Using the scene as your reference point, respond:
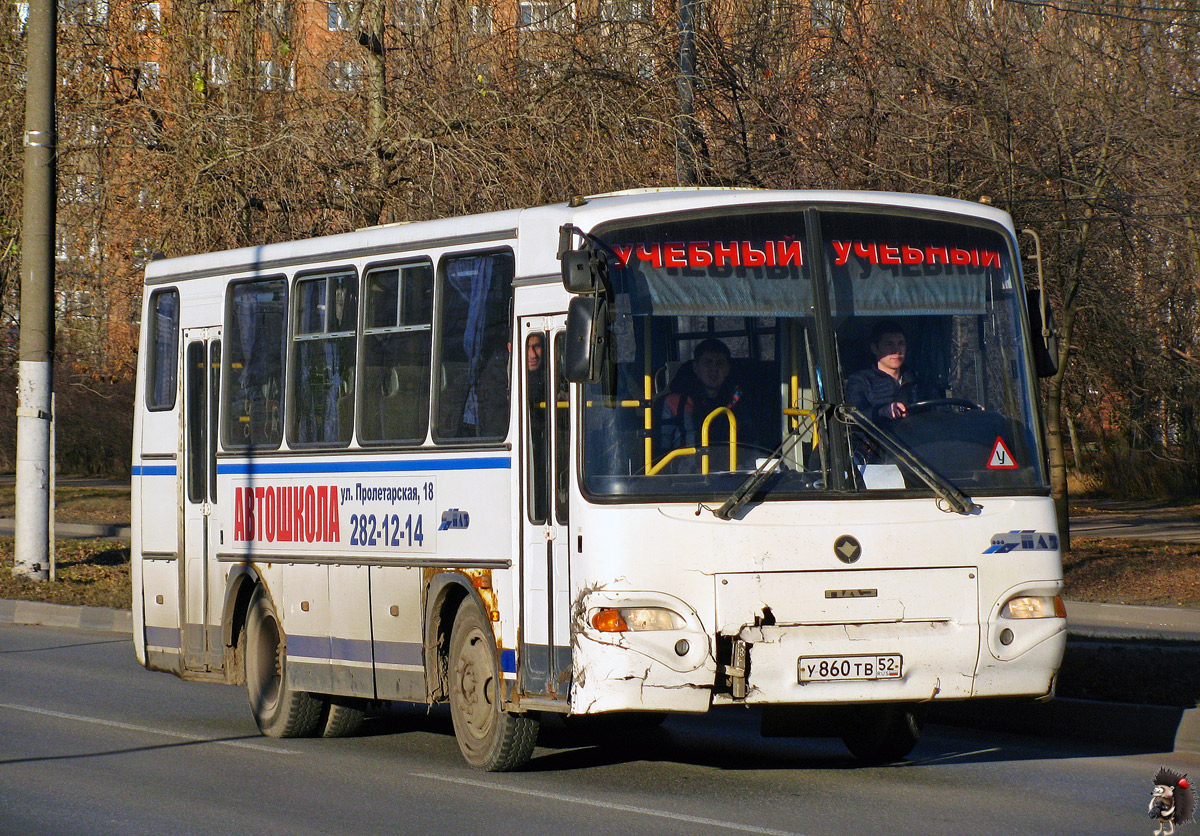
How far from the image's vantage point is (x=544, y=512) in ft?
27.5

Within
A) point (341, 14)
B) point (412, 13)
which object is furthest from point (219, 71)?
point (412, 13)

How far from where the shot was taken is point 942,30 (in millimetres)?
19109

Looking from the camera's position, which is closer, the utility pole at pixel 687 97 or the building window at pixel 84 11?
the utility pole at pixel 687 97

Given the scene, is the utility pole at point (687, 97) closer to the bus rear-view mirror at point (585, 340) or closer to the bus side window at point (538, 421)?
the bus side window at point (538, 421)

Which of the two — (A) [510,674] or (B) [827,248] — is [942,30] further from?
(A) [510,674]

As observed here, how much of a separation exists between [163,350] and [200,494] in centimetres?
121

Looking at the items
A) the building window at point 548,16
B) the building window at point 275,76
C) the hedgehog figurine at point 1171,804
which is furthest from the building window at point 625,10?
the hedgehog figurine at point 1171,804

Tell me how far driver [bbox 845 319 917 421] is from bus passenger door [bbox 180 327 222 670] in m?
4.89

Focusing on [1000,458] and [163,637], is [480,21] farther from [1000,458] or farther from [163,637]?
[1000,458]

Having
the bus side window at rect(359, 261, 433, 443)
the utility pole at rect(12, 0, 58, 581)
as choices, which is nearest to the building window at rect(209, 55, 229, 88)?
the utility pole at rect(12, 0, 58, 581)

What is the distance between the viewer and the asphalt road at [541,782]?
7.56 meters

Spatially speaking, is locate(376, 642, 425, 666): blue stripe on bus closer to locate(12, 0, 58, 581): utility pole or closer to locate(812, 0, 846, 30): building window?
locate(812, 0, 846, 30): building window

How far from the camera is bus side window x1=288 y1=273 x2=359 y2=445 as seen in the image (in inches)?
401

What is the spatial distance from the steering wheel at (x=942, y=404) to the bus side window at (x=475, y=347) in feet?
6.73
